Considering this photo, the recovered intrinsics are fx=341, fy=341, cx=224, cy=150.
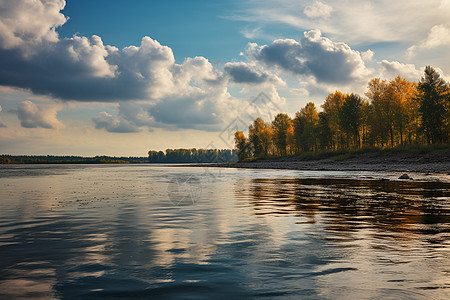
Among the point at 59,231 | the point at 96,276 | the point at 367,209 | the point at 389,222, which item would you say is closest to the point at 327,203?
the point at 367,209

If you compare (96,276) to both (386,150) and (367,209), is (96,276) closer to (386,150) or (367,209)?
(367,209)

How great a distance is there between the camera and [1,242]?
10031 mm

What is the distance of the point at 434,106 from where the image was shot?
69.8 meters

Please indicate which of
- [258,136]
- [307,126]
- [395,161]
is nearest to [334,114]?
[307,126]

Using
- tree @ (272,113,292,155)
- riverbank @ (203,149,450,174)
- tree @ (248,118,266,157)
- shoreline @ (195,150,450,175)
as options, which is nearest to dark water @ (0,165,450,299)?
shoreline @ (195,150,450,175)

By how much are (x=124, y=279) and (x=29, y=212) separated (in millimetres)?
12201

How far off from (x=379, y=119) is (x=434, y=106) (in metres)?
13.4

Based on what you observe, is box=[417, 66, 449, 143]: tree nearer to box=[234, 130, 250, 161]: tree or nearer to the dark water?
the dark water

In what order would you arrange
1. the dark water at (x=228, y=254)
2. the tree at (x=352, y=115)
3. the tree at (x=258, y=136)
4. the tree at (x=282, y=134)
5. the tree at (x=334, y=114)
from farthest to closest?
1. the tree at (x=258, y=136)
2. the tree at (x=282, y=134)
3. the tree at (x=334, y=114)
4. the tree at (x=352, y=115)
5. the dark water at (x=228, y=254)

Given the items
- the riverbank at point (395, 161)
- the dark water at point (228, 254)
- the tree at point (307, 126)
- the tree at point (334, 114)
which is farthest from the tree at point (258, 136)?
the dark water at point (228, 254)

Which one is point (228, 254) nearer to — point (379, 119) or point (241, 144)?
point (379, 119)

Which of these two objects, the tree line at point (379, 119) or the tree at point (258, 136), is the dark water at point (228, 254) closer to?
the tree line at point (379, 119)

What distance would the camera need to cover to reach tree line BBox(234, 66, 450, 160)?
70750mm

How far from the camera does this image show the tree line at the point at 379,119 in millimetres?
70750
